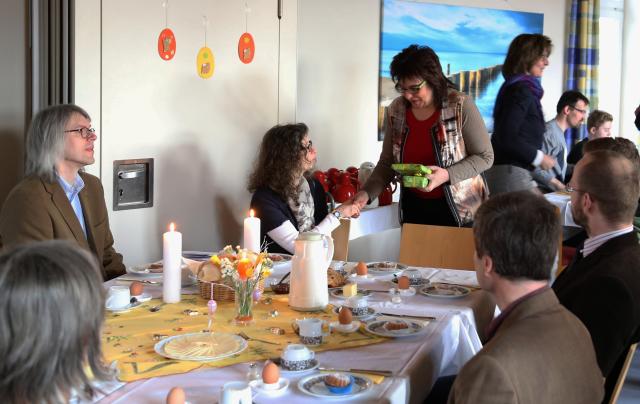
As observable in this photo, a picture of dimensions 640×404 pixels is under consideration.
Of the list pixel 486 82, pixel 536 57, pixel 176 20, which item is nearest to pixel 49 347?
pixel 176 20

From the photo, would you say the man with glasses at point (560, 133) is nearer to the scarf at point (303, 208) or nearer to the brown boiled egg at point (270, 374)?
the scarf at point (303, 208)

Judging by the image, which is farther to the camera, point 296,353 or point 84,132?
point 84,132

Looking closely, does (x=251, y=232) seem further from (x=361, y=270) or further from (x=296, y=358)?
(x=296, y=358)

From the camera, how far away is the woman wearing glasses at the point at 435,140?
3.27m

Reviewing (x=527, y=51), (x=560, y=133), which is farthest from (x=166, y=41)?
(x=560, y=133)

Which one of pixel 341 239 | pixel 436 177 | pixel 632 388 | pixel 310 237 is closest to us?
pixel 310 237

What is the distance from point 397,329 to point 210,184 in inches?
81.4

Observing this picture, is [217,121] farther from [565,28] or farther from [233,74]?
[565,28]

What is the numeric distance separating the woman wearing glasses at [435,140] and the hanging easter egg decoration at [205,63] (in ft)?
2.99

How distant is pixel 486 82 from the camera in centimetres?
595

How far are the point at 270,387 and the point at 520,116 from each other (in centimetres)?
309

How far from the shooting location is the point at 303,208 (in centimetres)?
352

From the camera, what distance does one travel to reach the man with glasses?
5035mm

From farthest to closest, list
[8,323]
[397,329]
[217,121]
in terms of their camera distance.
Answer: [217,121], [397,329], [8,323]
